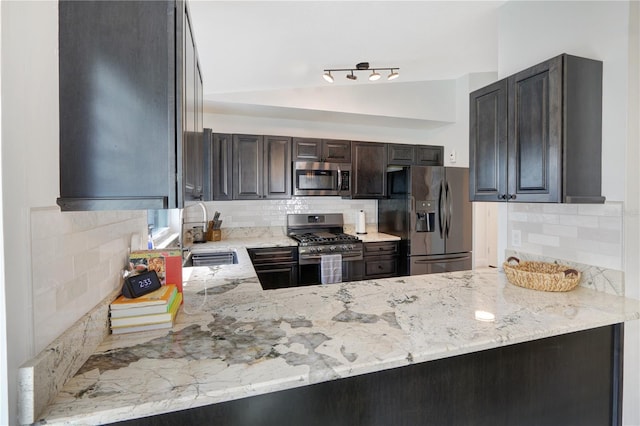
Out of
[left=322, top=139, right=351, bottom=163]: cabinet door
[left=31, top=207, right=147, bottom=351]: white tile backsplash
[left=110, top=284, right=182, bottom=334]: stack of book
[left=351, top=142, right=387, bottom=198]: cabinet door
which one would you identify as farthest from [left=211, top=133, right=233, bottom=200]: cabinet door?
[left=110, top=284, right=182, bottom=334]: stack of book

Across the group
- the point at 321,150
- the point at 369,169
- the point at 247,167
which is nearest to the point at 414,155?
the point at 369,169

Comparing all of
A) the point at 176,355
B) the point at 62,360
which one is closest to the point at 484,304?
the point at 176,355

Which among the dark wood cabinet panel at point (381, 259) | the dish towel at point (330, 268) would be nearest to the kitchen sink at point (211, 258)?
the dish towel at point (330, 268)

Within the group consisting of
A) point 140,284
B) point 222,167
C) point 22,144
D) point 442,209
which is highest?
point 222,167

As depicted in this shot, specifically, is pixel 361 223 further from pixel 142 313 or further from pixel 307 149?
pixel 142 313

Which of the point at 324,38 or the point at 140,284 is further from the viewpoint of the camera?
the point at 324,38

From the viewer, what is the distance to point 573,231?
5.67 feet

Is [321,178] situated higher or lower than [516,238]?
higher

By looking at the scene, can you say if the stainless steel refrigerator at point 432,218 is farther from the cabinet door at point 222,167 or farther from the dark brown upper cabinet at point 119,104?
the dark brown upper cabinet at point 119,104

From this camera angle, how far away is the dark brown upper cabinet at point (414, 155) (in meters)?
4.22

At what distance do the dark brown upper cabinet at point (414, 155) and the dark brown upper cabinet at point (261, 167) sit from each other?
4.78 feet

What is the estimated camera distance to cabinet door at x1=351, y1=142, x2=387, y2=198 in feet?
13.3

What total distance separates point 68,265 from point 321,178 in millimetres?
3173

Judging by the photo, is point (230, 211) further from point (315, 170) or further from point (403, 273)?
point (403, 273)
